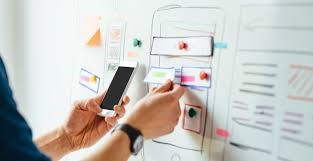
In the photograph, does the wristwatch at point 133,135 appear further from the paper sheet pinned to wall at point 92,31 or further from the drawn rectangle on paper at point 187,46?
the paper sheet pinned to wall at point 92,31

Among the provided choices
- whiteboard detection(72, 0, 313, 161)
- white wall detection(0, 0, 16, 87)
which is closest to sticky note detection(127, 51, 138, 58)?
whiteboard detection(72, 0, 313, 161)

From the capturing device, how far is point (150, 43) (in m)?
0.77

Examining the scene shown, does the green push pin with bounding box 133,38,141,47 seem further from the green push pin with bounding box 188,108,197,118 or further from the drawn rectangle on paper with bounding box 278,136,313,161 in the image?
the drawn rectangle on paper with bounding box 278,136,313,161

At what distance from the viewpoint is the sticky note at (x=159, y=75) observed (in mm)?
714

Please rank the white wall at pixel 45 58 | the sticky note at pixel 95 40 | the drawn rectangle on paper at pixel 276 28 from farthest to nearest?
the white wall at pixel 45 58
the sticky note at pixel 95 40
the drawn rectangle on paper at pixel 276 28

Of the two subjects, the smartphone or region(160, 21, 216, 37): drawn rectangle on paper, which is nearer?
region(160, 21, 216, 37): drawn rectangle on paper

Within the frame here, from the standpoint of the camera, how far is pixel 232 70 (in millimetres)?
626

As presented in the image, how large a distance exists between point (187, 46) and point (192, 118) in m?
0.14

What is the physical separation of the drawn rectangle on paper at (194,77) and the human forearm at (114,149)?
16cm

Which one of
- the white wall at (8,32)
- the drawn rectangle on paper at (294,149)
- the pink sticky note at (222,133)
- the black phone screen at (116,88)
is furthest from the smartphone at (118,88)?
the white wall at (8,32)

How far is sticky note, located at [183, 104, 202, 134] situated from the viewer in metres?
0.68

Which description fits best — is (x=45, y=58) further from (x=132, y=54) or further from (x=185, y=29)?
(x=185, y=29)

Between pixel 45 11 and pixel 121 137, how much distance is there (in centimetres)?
66

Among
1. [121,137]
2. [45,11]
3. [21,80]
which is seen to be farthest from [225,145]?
[21,80]
